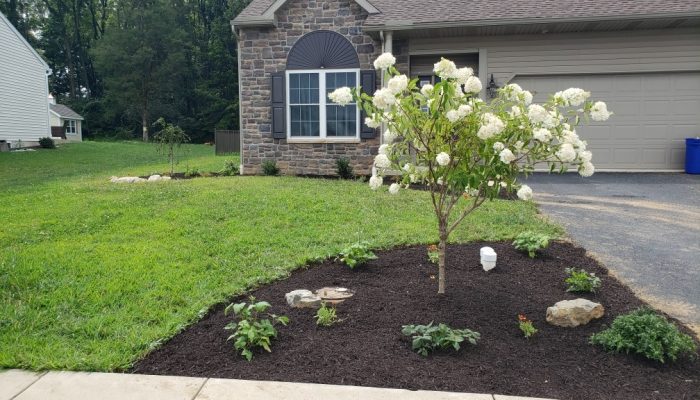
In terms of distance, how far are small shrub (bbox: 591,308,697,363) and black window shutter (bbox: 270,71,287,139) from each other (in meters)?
8.99

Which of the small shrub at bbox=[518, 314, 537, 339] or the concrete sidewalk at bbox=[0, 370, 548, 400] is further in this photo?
the small shrub at bbox=[518, 314, 537, 339]

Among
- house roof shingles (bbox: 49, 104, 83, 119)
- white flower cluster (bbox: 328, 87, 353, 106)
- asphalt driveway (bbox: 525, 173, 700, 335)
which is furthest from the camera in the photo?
house roof shingles (bbox: 49, 104, 83, 119)

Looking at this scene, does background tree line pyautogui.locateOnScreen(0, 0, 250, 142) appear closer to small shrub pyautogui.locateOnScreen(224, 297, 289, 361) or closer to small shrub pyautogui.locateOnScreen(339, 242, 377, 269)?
small shrub pyautogui.locateOnScreen(339, 242, 377, 269)

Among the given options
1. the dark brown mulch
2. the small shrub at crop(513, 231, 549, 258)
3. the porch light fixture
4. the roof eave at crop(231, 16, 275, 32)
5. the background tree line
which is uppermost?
the background tree line

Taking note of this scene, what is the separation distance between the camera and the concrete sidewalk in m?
2.66

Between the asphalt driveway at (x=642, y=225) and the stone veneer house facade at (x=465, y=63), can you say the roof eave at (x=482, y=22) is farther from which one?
the asphalt driveway at (x=642, y=225)

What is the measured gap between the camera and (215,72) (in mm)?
39281

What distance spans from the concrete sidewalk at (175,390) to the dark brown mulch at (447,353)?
10 cm

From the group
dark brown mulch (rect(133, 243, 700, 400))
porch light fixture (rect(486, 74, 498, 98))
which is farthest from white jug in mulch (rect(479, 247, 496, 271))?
porch light fixture (rect(486, 74, 498, 98))

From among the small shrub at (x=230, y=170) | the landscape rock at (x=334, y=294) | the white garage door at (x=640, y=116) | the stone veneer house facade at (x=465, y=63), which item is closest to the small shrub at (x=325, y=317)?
the landscape rock at (x=334, y=294)

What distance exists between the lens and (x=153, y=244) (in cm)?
538

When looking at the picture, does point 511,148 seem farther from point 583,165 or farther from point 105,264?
point 105,264

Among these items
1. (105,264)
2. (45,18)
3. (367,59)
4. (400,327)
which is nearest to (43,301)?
(105,264)

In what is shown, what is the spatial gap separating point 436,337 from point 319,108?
858cm
